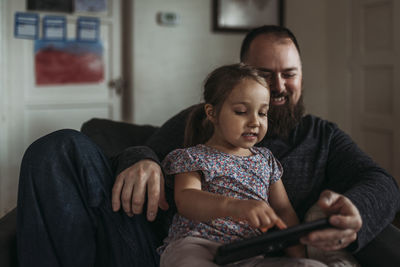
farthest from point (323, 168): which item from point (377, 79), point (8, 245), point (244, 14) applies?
point (244, 14)

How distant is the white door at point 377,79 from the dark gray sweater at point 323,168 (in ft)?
6.83

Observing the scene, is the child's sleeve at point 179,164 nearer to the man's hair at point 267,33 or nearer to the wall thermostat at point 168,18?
the man's hair at point 267,33

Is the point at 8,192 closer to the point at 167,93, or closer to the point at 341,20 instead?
the point at 167,93

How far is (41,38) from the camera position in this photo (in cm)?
357

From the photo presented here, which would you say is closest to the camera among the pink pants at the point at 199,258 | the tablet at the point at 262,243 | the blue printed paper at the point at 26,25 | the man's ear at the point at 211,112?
the tablet at the point at 262,243

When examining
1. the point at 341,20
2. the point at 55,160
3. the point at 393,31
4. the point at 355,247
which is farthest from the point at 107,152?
the point at 341,20

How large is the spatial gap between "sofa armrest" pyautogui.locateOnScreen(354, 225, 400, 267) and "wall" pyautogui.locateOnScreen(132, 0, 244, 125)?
274cm

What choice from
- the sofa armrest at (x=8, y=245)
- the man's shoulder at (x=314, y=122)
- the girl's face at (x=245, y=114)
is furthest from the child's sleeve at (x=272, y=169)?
the sofa armrest at (x=8, y=245)

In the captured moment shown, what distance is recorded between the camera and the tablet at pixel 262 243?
97cm

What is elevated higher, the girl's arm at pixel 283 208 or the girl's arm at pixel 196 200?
the girl's arm at pixel 196 200

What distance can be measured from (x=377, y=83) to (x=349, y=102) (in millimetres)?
373

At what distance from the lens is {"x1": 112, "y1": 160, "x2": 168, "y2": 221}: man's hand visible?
1.24 meters

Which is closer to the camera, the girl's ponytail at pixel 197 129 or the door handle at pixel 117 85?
the girl's ponytail at pixel 197 129

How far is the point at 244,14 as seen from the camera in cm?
413
